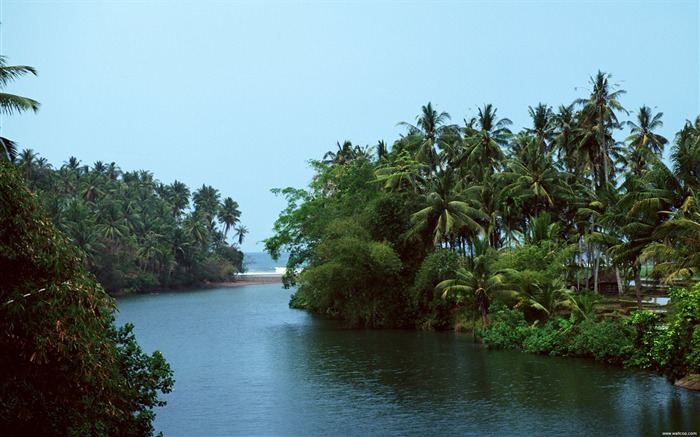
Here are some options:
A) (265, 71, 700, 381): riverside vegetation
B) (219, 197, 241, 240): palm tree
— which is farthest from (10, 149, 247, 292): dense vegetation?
(265, 71, 700, 381): riverside vegetation

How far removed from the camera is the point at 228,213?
145 m

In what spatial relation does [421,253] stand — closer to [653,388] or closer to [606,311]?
[606,311]

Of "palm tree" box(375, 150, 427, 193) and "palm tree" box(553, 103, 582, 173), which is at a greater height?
"palm tree" box(553, 103, 582, 173)

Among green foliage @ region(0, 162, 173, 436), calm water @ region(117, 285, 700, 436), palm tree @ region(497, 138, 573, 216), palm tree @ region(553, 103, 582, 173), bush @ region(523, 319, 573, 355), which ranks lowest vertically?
calm water @ region(117, 285, 700, 436)

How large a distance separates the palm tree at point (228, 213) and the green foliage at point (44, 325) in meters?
132

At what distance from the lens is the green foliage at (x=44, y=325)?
12219mm

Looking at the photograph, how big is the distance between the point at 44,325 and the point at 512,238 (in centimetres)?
4916

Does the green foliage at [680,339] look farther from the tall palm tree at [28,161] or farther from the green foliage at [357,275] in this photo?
the tall palm tree at [28,161]

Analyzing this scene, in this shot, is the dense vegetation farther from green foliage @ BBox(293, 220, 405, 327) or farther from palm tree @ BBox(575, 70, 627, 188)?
palm tree @ BBox(575, 70, 627, 188)

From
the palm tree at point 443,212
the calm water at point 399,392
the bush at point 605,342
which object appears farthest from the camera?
the palm tree at point 443,212

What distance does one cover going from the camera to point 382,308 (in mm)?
50469

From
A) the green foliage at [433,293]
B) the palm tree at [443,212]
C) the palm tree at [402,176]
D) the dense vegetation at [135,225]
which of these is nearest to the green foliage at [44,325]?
the green foliage at [433,293]

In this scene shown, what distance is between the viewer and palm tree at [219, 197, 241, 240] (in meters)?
144

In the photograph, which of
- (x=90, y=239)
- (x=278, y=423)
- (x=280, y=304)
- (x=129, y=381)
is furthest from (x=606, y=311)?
(x=90, y=239)
